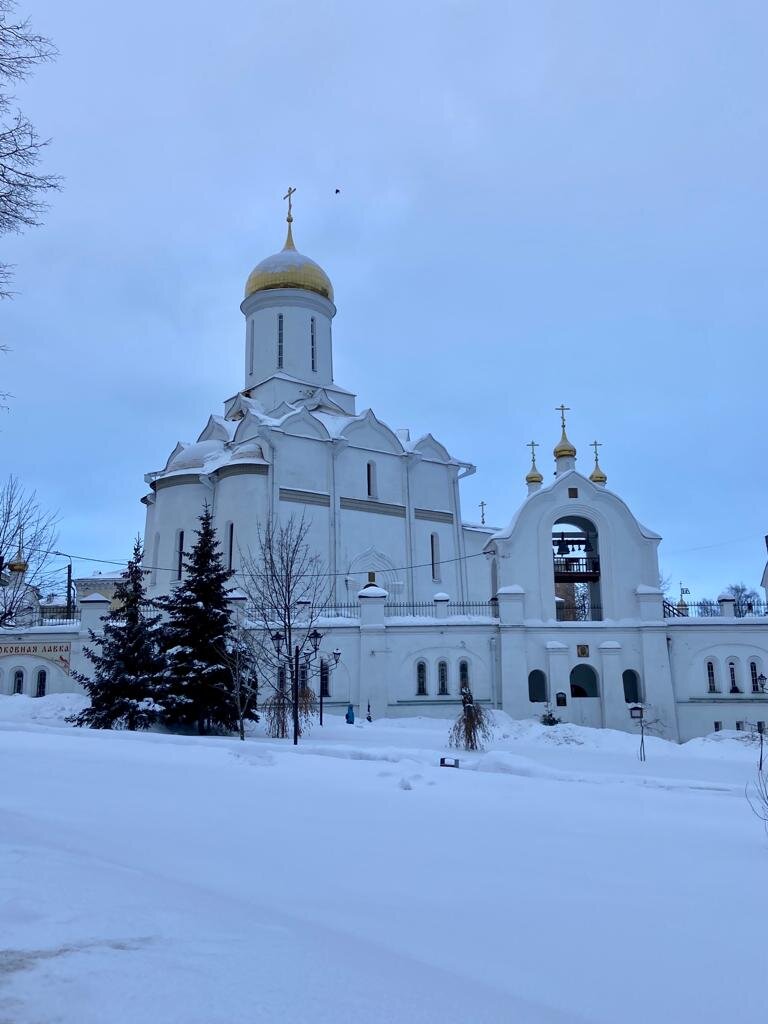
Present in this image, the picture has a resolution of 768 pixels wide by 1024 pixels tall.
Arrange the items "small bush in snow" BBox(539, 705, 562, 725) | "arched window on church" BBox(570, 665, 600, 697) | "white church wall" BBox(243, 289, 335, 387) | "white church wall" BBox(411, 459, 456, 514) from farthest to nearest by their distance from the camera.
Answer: "white church wall" BBox(243, 289, 335, 387), "white church wall" BBox(411, 459, 456, 514), "arched window on church" BBox(570, 665, 600, 697), "small bush in snow" BBox(539, 705, 562, 725)

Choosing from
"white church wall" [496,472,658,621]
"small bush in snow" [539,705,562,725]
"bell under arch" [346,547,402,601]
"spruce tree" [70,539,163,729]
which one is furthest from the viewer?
"bell under arch" [346,547,402,601]

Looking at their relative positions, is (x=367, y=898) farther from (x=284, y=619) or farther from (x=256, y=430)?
(x=256, y=430)

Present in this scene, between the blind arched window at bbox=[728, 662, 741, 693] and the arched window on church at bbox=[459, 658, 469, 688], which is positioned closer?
the arched window on church at bbox=[459, 658, 469, 688]

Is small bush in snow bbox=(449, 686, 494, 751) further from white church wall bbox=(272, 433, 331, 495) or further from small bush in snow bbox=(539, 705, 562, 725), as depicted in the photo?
white church wall bbox=(272, 433, 331, 495)

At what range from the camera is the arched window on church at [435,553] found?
26898 mm

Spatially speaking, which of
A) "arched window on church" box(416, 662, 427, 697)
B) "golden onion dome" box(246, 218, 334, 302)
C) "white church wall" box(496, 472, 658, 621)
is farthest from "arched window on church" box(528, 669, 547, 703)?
"golden onion dome" box(246, 218, 334, 302)

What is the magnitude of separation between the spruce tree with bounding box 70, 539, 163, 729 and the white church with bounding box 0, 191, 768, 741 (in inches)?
208

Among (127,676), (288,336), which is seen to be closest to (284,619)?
(127,676)

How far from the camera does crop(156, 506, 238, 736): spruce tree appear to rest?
15992 millimetres

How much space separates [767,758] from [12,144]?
14103mm

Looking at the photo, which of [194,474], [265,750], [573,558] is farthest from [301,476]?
[265,750]

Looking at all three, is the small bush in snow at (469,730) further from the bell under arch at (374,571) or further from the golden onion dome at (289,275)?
the golden onion dome at (289,275)

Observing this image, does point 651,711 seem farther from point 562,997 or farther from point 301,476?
point 562,997

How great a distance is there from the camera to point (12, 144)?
6.42m
